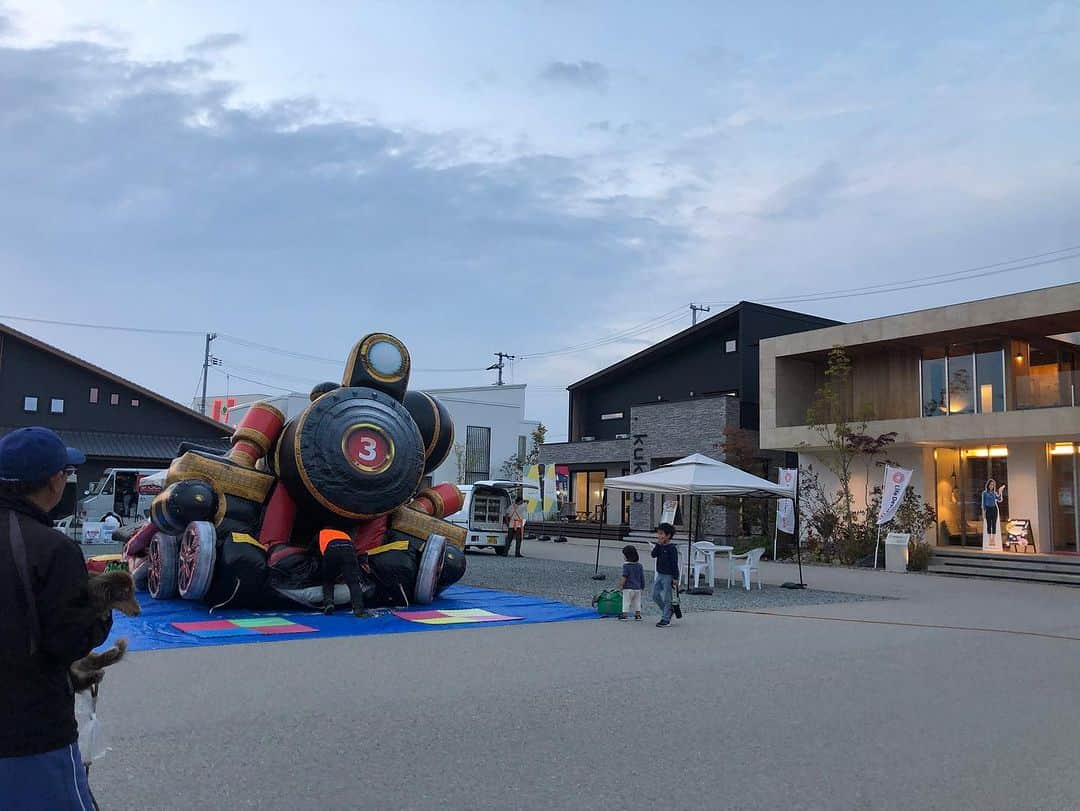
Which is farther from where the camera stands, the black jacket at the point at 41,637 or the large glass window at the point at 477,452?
the large glass window at the point at 477,452

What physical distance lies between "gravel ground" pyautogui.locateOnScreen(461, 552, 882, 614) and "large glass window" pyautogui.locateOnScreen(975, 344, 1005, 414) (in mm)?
9973

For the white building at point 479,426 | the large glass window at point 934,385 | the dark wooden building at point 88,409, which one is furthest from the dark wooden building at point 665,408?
the dark wooden building at point 88,409

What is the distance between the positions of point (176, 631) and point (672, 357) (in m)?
29.8

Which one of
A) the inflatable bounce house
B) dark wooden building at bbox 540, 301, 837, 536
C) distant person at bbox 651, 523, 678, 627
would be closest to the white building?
dark wooden building at bbox 540, 301, 837, 536

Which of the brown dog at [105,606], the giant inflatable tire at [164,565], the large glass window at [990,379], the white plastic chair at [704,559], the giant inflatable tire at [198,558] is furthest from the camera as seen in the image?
the large glass window at [990,379]

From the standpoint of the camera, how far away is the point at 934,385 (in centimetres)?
2536

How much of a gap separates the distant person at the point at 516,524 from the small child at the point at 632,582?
491 inches

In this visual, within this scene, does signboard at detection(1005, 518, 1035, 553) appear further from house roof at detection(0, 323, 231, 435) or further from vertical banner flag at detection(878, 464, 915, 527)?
house roof at detection(0, 323, 231, 435)

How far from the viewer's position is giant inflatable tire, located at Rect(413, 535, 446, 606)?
41.3 ft

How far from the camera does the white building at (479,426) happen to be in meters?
53.1

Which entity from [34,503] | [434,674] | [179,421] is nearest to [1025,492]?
[434,674]

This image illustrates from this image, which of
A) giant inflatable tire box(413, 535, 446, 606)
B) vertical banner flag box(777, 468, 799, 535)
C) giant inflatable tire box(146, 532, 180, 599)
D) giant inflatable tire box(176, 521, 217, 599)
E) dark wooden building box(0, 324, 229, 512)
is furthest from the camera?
dark wooden building box(0, 324, 229, 512)

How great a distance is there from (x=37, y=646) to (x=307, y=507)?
9800mm

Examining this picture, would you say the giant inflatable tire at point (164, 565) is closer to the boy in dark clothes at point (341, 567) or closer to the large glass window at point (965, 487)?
the boy in dark clothes at point (341, 567)
